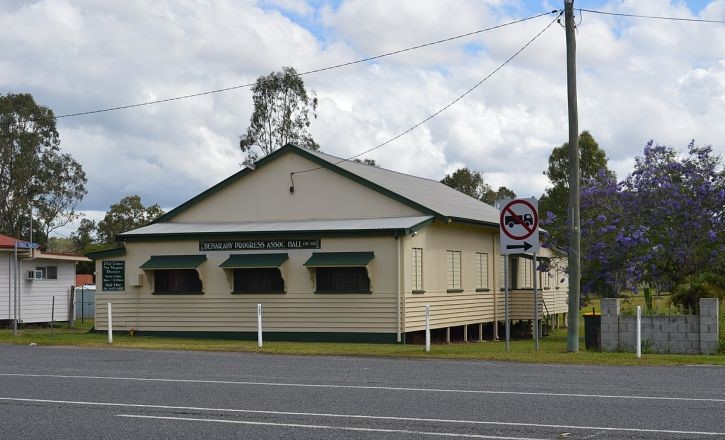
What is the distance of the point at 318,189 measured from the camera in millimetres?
28812

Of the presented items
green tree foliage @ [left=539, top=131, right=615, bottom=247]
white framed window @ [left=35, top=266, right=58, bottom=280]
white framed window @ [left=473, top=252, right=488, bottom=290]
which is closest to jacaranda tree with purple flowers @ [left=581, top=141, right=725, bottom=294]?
white framed window @ [left=473, top=252, right=488, bottom=290]

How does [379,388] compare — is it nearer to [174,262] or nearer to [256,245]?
[256,245]

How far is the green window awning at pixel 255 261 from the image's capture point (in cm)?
2673

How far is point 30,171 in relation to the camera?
6194 cm

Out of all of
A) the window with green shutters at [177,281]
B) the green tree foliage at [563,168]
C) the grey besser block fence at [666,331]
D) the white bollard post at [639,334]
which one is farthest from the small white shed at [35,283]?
the green tree foliage at [563,168]

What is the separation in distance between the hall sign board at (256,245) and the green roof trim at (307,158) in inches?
94.9

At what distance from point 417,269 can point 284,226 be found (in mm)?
4052

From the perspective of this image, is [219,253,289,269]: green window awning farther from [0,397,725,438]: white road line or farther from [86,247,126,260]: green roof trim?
[0,397,725,438]: white road line

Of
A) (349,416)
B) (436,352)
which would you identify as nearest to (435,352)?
(436,352)

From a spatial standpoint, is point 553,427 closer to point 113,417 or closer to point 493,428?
point 493,428

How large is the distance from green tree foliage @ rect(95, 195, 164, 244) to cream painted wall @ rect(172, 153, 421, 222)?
46.6 m

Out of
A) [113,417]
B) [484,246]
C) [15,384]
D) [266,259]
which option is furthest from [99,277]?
[113,417]

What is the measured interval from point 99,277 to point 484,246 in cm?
1262

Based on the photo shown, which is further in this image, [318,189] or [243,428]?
[318,189]
